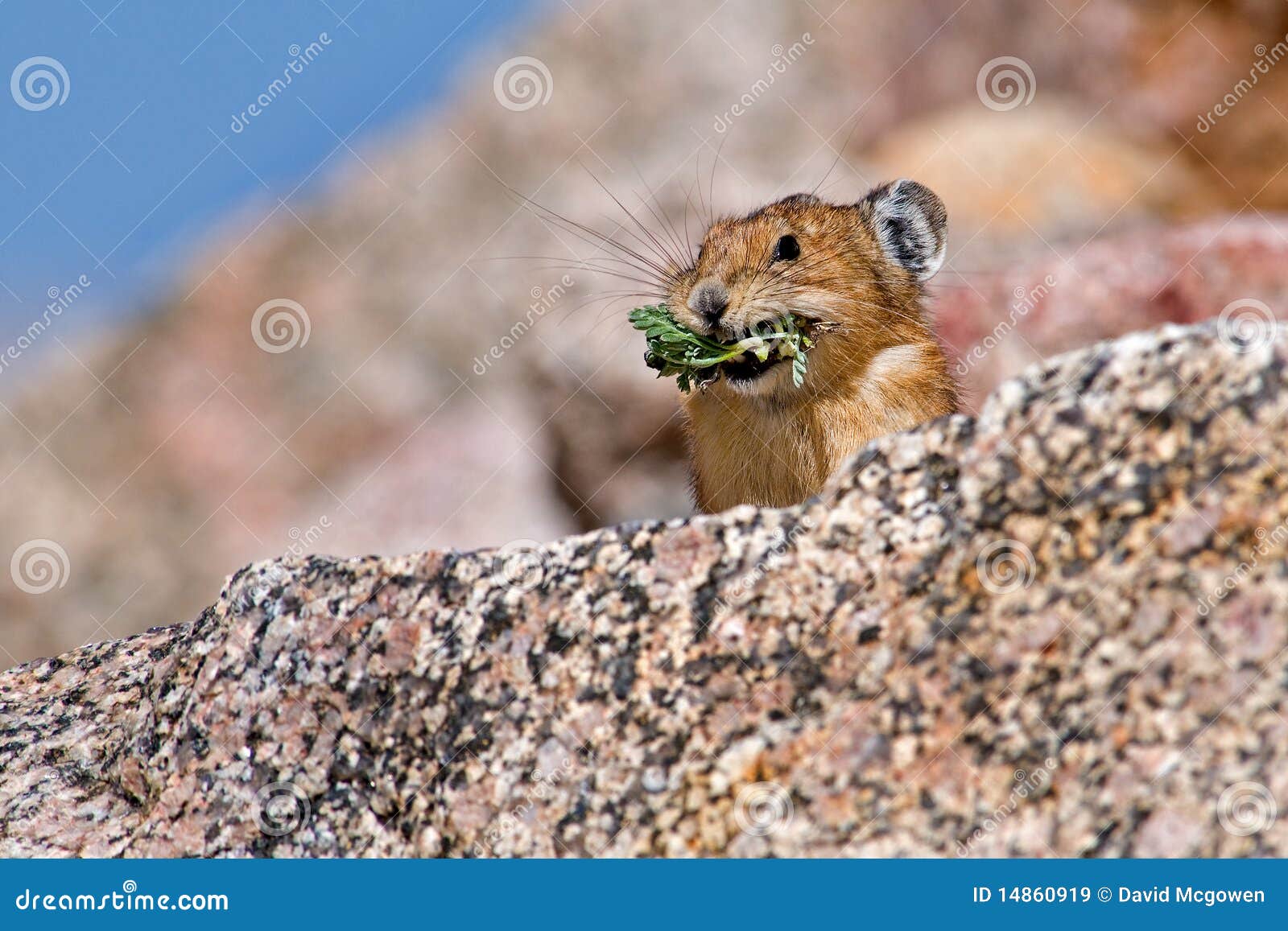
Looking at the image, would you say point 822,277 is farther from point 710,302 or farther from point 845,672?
point 845,672

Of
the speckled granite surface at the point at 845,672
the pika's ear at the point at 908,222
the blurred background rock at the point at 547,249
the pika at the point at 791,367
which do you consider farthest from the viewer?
the blurred background rock at the point at 547,249

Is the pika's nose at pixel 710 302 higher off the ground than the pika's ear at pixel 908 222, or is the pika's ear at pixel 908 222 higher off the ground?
the pika's ear at pixel 908 222

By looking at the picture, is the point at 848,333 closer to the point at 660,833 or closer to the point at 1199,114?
the point at 660,833

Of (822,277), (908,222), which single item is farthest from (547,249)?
(822,277)

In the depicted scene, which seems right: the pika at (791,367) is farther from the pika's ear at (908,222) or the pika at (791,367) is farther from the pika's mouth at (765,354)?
the pika's ear at (908,222)

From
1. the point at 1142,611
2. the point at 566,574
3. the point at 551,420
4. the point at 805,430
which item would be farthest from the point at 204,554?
the point at 1142,611

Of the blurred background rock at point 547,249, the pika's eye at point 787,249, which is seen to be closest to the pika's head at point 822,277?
the pika's eye at point 787,249
